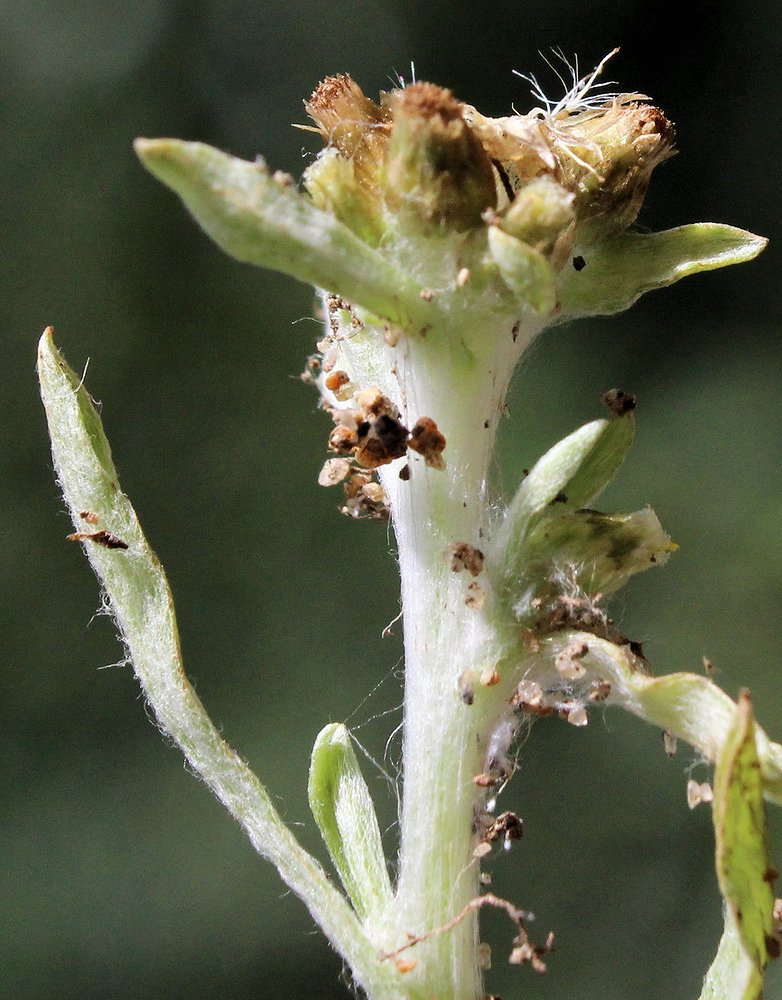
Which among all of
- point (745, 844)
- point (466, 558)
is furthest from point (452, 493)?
point (745, 844)

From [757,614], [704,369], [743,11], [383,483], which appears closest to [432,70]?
[743,11]

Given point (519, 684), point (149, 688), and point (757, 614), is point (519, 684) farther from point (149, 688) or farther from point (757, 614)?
point (757, 614)

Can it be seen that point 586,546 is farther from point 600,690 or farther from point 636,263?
point 636,263

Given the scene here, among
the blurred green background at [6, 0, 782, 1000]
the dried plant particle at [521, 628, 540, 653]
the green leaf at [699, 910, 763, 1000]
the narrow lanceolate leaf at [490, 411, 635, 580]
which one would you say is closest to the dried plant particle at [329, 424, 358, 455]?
the narrow lanceolate leaf at [490, 411, 635, 580]

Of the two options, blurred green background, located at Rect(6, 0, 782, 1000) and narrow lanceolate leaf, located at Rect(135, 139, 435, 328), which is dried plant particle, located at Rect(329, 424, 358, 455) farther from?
blurred green background, located at Rect(6, 0, 782, 1000)

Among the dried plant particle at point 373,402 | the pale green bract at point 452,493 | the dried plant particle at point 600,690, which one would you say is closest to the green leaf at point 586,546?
the pale green bract at point 452,493

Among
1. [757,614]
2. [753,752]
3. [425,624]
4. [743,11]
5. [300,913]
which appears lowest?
[300,913]
